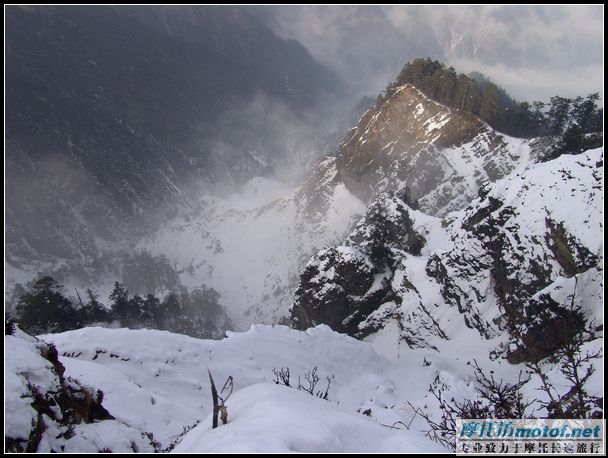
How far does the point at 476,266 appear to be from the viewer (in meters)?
43.8

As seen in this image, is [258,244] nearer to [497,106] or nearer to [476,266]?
[497,106]

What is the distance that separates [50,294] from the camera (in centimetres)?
5238

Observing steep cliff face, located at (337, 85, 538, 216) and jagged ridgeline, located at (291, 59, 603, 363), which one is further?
steep cliff face, located at (337, 85, 538, 216)

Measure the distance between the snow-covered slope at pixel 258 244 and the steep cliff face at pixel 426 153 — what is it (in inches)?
439

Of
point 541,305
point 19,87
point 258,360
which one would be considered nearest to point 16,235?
point 19,87

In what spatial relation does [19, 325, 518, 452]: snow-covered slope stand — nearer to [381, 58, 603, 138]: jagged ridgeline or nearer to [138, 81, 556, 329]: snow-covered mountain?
[138, 81, 556, 329]: snow-covered mountain

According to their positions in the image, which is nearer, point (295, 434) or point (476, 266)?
point (295, 434)

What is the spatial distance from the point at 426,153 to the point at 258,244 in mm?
63577

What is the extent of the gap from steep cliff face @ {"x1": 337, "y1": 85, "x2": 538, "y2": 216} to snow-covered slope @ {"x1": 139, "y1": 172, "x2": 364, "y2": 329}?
11.2 m

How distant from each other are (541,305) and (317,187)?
82.6m

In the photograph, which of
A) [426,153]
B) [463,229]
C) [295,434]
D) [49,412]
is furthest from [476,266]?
[295,434]

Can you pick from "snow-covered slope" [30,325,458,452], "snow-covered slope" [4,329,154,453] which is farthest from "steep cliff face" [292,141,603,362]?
"snow-covered slope" [4,329,154,453]

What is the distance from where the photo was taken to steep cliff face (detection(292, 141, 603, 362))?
112 feet

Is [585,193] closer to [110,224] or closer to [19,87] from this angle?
[110,224]
